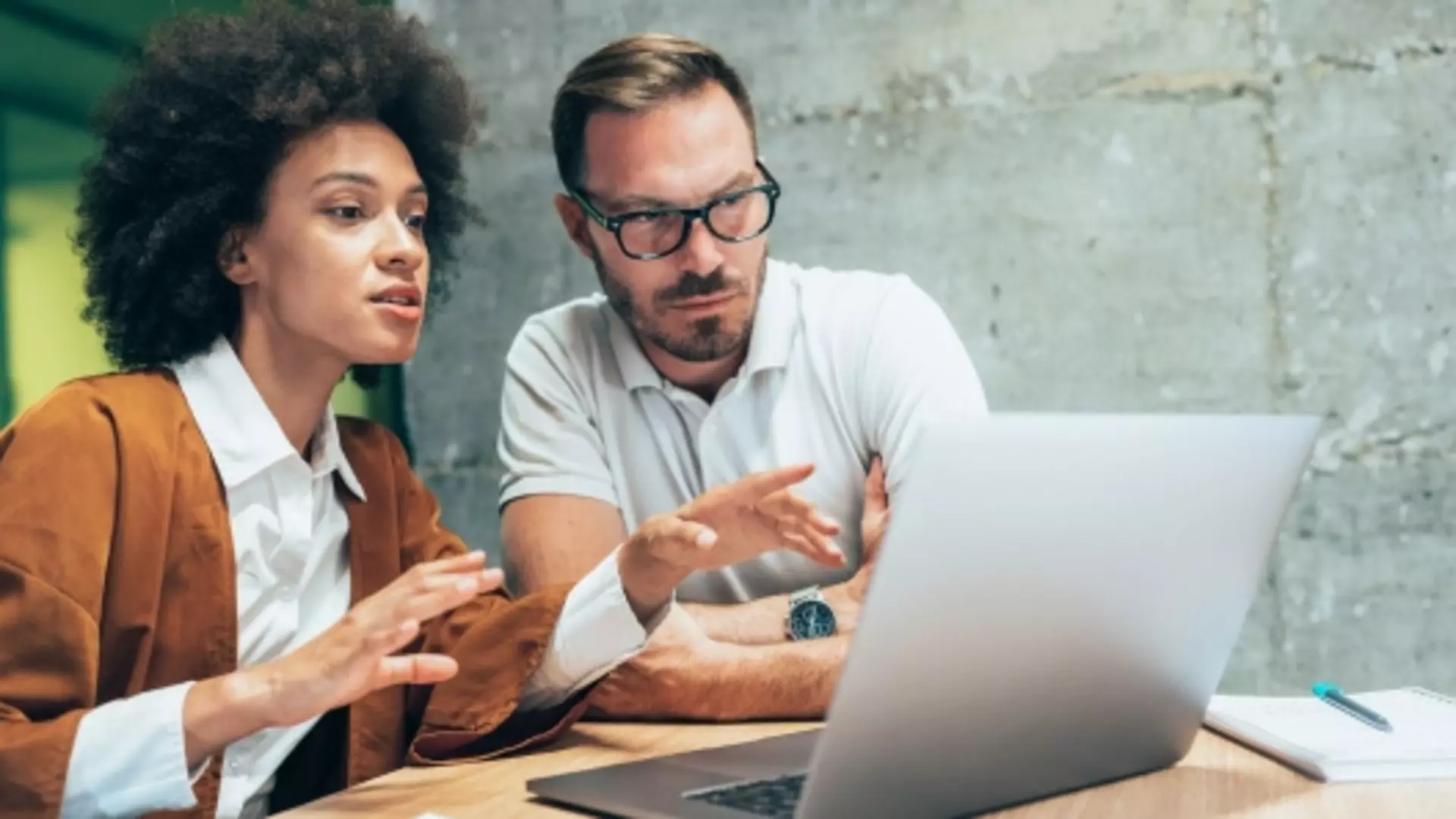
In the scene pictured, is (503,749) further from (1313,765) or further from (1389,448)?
(1389,448)

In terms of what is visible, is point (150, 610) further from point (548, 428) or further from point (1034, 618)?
point (1034, 618)

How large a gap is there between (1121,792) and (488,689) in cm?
67

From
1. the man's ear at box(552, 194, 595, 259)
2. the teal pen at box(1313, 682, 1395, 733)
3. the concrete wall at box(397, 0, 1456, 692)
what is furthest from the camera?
the concrete wall at box(397, 0, 1456, 692)

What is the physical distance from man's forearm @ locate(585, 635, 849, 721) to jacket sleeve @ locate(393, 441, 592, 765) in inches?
2.8

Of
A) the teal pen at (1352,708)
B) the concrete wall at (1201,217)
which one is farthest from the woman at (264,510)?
the concrete wall at (1201,217)

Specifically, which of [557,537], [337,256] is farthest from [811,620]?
[337,256]

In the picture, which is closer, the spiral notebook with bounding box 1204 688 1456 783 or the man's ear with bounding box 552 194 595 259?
the spiral notebook with bounding box 1204 688 1456 783

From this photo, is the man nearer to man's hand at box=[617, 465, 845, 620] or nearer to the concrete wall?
man's hand at box=[617, 465, 845, 620]

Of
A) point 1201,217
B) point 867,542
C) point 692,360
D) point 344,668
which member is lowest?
point 867,542

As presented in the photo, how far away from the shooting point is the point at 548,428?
1.98 m

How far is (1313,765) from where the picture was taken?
44.5 inches

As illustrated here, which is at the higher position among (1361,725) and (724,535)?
(724,535)

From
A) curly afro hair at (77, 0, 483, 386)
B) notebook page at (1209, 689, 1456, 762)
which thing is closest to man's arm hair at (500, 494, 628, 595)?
curly afro hair at (77, 0, 483, 386)

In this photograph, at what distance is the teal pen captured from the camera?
1.24 meters
